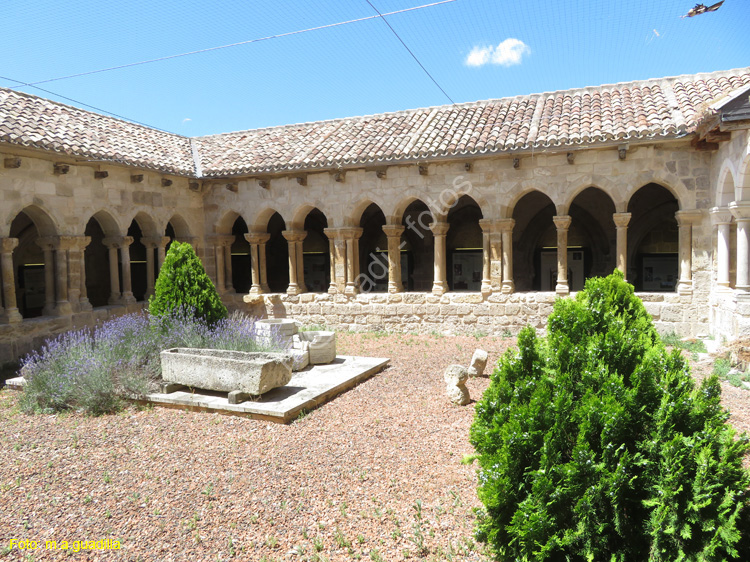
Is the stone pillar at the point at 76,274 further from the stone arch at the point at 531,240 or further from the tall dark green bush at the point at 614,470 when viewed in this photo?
the stone arch at the point at 531,240

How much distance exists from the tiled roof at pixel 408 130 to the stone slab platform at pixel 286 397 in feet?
15.9

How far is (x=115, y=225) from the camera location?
11078 mm

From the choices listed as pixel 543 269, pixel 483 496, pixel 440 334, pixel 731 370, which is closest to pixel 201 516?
pixel 483 496

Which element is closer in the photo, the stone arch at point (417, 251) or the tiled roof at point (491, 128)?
the tiled roof at point (491, 128)

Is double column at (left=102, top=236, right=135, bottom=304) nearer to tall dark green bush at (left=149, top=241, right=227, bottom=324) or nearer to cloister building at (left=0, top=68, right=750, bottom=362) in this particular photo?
cloister building at (left=0, top=68, right=750, bottom=362)

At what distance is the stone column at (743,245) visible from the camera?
802cm

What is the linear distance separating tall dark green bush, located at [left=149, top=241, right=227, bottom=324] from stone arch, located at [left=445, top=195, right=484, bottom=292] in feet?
26.2

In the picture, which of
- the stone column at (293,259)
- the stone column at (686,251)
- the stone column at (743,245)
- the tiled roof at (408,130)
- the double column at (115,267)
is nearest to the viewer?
the stone column at (743,245)

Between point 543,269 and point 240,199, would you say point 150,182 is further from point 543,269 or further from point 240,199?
point 543,269

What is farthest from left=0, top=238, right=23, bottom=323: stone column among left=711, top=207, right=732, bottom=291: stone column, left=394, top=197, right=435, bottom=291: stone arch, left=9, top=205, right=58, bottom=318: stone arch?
left=711, top=207, right=732, bottom=291: stone column

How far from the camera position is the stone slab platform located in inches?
234

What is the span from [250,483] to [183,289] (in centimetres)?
460

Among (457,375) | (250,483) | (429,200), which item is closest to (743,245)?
(457,375)

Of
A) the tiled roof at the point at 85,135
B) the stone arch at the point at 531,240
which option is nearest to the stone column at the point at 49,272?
the tiled roof at the point at 85,135
